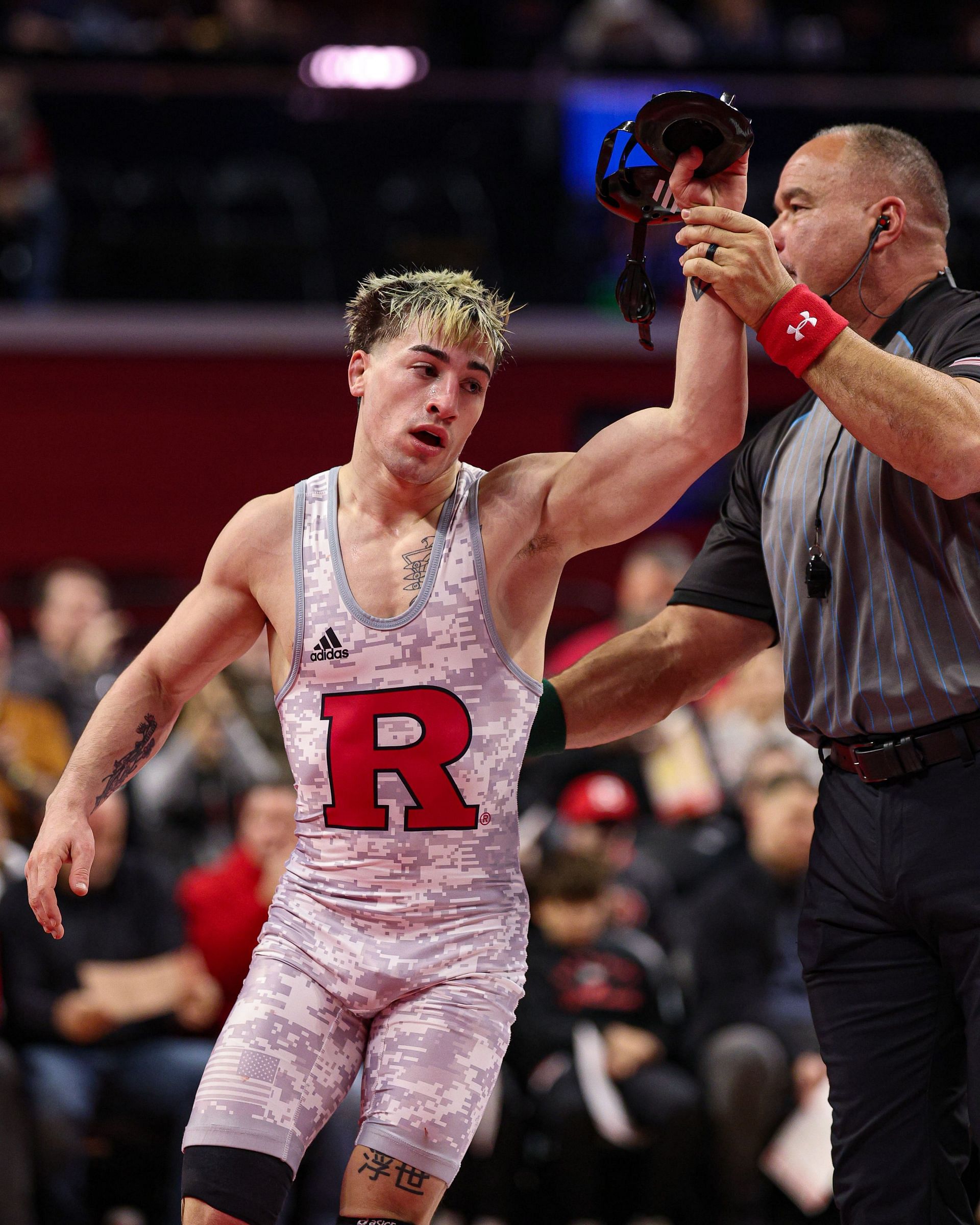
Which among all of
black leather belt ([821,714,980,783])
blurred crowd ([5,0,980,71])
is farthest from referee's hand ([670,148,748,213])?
blurred crowd ([5,0,980,71])

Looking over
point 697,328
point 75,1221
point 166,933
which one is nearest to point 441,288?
point 697,328

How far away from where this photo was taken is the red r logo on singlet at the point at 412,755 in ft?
10.5

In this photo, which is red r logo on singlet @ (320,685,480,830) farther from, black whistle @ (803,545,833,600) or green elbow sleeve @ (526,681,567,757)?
black whistle @ (803,545,833,600)

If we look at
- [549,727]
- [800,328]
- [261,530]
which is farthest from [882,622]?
[261,530]

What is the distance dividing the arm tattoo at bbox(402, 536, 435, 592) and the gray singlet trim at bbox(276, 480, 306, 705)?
0.23 m

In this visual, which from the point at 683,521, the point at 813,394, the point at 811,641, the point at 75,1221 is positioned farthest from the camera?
the point at 683,521

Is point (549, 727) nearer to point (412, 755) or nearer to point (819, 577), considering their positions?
point (412, 755)

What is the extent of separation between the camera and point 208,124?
412 inches

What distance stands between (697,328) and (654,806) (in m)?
4.13

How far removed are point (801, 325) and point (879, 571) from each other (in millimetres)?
572

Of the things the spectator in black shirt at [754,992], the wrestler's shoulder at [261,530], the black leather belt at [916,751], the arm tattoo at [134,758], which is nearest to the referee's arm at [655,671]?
the black leather belt at [916,751]

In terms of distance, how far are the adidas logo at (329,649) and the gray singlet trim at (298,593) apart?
0.04 meters

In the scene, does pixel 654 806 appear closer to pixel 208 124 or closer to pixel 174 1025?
pixel 174 1025

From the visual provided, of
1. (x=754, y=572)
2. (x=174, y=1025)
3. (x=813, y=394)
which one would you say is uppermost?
(x=813, y=394)
